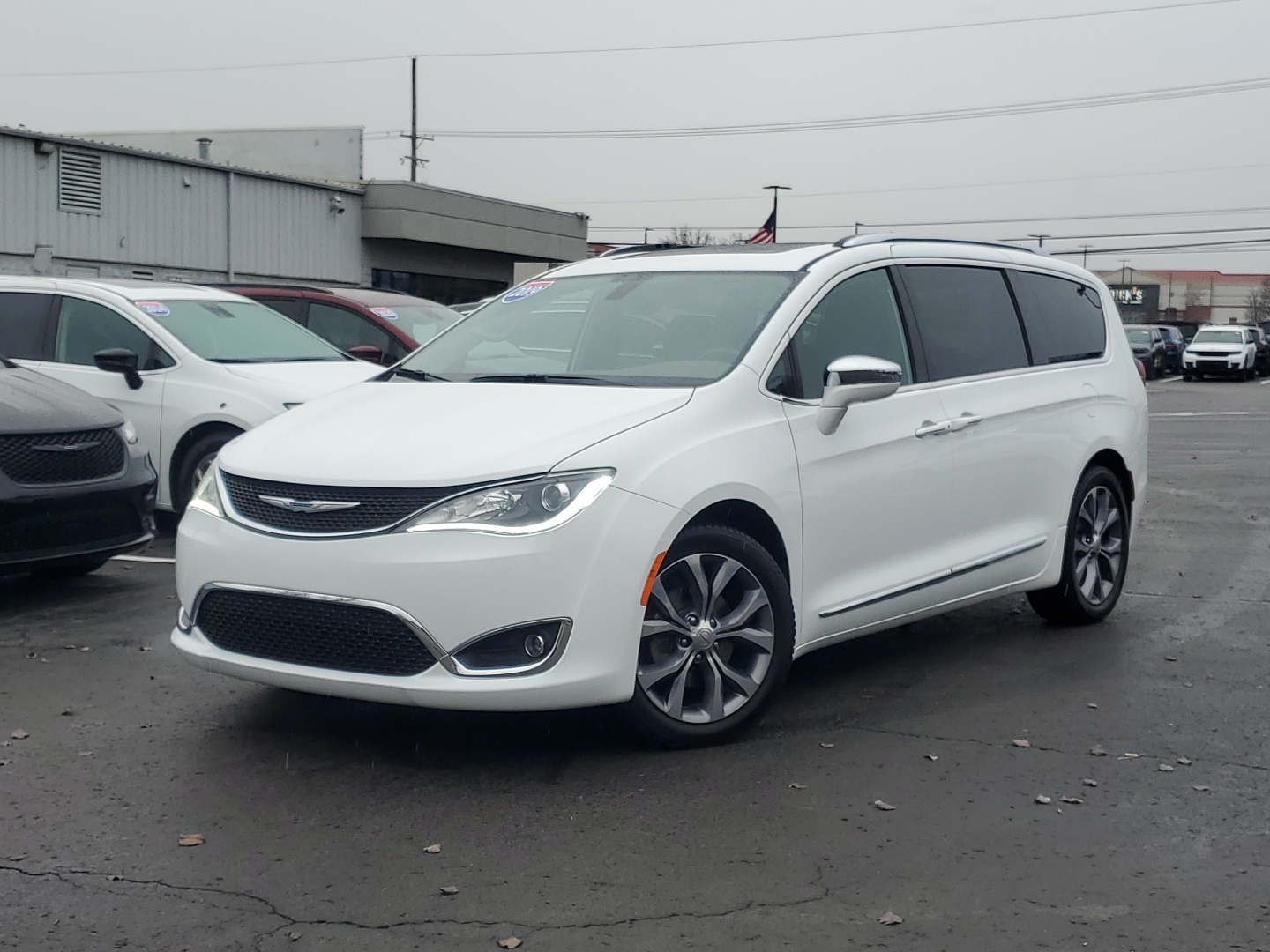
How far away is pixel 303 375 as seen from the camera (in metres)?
9.99

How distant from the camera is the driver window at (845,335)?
551 cm

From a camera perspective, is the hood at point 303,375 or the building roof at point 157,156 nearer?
the hood at point 303,375

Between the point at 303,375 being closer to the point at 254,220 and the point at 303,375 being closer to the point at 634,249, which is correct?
the point at 634,249

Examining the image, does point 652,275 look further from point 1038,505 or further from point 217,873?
point 217,873

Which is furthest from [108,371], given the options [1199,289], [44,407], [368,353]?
[1199,289]

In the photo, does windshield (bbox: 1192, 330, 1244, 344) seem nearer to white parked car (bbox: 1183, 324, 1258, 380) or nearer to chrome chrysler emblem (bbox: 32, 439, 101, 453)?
white parked car (bbox: 1183, 324, 1258, 380)

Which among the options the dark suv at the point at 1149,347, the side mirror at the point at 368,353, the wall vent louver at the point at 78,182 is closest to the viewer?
the side mirror at the point at 368,353

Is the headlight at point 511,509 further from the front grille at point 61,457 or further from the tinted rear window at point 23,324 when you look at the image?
the tinted rear window at point 23,324

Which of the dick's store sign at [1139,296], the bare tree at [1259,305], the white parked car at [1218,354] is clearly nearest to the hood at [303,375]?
the white parked car at [1218,354]

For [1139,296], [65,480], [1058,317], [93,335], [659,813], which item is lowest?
[659,813]

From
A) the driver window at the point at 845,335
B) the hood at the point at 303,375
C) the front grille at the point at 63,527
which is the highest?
the driver window at the point at 845,335

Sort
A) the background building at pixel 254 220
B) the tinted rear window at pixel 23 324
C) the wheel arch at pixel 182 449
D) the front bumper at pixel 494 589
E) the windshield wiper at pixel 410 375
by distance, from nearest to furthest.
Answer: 1. the front bumper at pixel 494 589
2. the windshield wiper at pixel 410 375
3. the wheel arch at pixel 182 449
4. the tinted rear window at pixel 23 324
5. the background building at pixel 254 220

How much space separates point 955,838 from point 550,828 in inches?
44.2

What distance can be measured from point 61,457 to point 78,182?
849 inches
